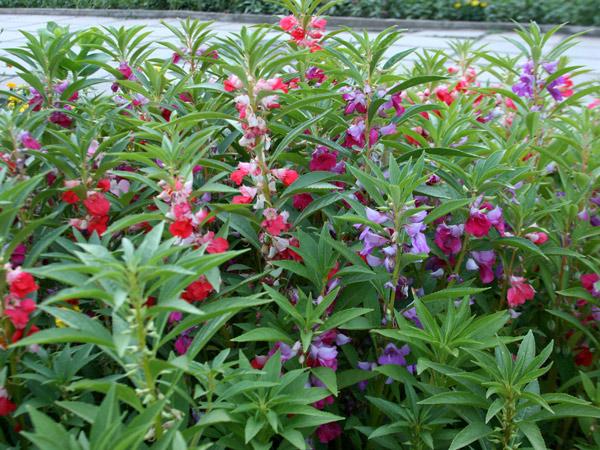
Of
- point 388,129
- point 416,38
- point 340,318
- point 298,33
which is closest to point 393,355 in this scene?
point 340,318

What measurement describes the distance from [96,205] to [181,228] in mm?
323

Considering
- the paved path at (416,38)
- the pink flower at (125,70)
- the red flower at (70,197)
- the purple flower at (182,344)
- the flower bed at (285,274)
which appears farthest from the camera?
the paved path at (416,38)

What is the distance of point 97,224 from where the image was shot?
1615 mm

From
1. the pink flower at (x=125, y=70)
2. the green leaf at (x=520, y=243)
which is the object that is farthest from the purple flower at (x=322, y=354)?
the pink flower at (x=125, y=70)

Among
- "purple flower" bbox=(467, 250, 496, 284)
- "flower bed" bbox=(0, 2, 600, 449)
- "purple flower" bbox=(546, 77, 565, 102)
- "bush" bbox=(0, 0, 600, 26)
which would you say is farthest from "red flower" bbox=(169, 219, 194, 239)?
"bush" bbox=(0, 0, 600, 26)

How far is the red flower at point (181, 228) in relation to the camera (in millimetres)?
1365

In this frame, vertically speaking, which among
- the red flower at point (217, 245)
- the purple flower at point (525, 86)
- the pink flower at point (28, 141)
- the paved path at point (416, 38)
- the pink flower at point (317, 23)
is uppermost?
the pink flower at point (317, 23)

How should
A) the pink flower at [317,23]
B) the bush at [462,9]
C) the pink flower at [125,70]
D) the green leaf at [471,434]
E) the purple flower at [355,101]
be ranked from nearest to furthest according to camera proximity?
the green leaf at [471,434]
the purple flower at [355,101]
the pink flower at [125,70]
the pink flower at [317,23]
the bush at [462,9]

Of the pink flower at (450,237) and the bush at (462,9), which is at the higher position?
the pink flower at (450,237)

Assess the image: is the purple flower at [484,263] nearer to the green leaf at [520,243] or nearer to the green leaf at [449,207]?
the green leaf at [520,243]

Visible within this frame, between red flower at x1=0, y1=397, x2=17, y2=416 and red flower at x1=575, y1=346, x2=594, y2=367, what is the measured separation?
141cm

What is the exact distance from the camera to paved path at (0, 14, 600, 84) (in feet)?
27.5

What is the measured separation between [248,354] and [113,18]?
43.7 feet

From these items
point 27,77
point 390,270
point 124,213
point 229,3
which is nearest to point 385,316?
point 390,270
